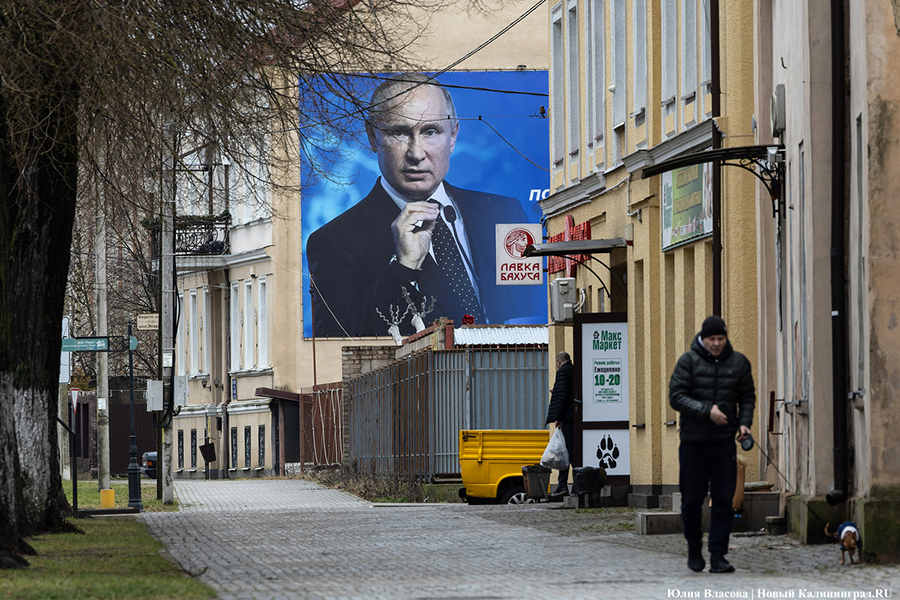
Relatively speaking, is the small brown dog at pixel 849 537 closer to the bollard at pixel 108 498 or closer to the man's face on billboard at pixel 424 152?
the bollard at pixel 108 498

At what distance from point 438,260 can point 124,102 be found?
35097mm

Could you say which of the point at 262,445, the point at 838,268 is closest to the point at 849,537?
the point at 838,268

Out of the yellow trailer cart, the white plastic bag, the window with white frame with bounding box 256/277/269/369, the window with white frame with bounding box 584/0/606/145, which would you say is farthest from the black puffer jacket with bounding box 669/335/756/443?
the window with white frame with bounding box 256/277/269/369

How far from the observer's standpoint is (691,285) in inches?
824

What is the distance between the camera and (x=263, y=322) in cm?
5056

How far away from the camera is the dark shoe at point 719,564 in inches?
425

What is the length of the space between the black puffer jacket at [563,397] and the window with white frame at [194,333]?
116 ft

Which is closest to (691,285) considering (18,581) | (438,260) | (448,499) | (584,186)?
(584,186)

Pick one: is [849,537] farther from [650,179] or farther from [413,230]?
[413,230]

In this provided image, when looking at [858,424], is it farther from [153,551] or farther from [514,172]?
[514,172]

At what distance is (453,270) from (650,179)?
2744cm

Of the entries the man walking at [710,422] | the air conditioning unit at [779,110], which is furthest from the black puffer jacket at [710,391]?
the air conditioning unit at [779,110]

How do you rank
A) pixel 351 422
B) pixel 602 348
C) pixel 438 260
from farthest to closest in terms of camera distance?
pixel 438 260
pixel 351 422
pixel 602 348

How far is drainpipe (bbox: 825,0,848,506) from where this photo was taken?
41.5 ft
